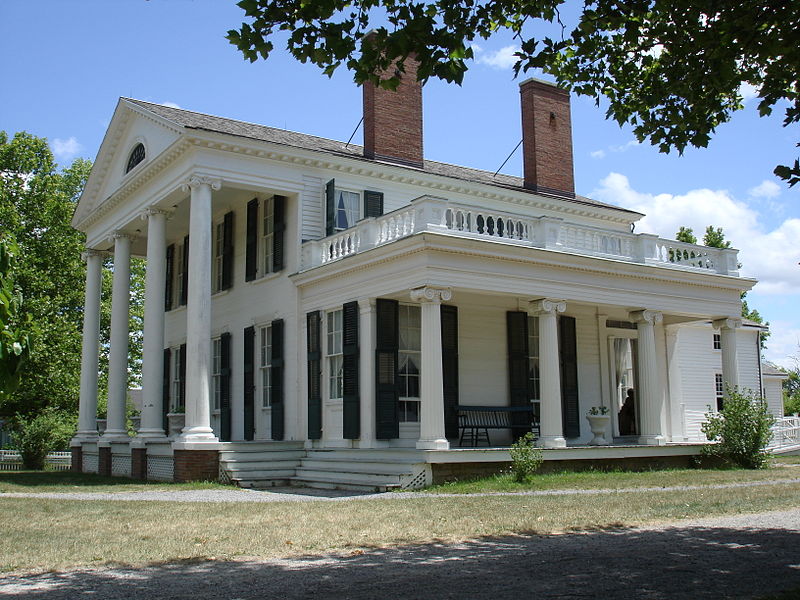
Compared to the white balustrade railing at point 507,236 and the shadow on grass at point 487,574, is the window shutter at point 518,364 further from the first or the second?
the shadow on grass at point 487,574

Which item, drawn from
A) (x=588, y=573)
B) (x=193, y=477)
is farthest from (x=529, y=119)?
(x=588, y=573)

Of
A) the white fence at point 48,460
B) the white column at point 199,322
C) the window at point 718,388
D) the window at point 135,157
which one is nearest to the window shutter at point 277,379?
the white column at point 199,322

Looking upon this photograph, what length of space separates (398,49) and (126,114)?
17860 mm

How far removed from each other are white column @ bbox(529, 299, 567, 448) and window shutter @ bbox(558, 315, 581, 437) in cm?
308

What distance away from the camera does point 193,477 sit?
18.2 metres

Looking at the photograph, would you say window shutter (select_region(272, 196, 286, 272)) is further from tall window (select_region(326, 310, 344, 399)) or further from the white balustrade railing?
tall window (select_region(326, 310, 344, 399))

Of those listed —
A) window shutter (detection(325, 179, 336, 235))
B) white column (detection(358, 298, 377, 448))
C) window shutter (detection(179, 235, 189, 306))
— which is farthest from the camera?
window shutter (detection(179, 235, 189, 306))

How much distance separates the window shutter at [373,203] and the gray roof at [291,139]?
3.06ft

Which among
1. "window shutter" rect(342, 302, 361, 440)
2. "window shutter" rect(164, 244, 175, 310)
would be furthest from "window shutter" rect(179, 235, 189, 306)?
"window shutter" rect(342, 302, 361, 440)

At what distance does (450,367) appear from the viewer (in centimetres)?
1972

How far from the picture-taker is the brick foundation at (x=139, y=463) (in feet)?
68.1

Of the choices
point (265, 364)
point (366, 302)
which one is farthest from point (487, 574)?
point (265, 364)

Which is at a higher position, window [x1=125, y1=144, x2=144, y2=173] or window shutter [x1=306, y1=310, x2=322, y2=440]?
window [x1=125, y1=144, x2=144, y2=173]

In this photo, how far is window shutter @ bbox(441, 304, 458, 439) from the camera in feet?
63.8
